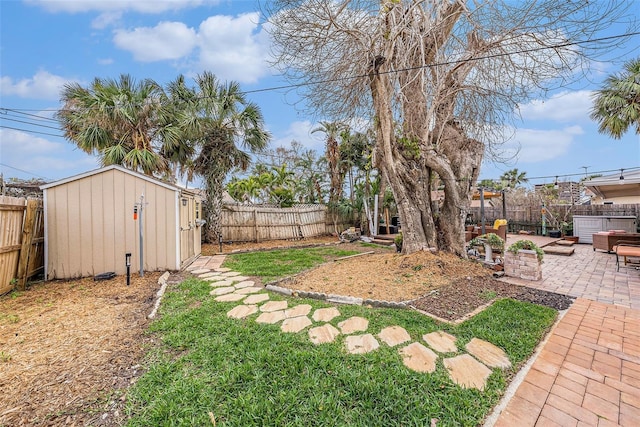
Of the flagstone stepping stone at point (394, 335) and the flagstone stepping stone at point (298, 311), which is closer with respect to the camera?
the flagstone stepping stone at point (394, 335)

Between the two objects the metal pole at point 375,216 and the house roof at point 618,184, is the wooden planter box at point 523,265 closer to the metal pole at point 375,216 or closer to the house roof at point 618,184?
the house roof at point 618,184

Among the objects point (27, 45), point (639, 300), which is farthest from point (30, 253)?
point (639, 300)

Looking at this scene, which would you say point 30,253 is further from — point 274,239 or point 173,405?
point 274,239

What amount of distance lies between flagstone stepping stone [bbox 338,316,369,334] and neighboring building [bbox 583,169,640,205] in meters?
7.21

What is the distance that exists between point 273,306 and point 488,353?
2501 millimetres

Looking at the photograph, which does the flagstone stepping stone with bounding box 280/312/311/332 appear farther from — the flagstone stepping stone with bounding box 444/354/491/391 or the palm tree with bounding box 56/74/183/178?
the palm tree with bounding box 56/74/183/178

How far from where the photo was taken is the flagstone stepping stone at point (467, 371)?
6.56ft

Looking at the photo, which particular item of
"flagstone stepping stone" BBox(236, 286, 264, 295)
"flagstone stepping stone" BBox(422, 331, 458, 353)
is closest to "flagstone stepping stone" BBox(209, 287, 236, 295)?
"flagstone stepping stone" BBox(236, 286, 264, 295)

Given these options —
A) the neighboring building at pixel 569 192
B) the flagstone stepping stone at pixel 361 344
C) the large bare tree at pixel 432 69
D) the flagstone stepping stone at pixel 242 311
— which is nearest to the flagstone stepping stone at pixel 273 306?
the flagstone stepping stone at pixel 242 311

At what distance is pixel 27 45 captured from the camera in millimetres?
7438

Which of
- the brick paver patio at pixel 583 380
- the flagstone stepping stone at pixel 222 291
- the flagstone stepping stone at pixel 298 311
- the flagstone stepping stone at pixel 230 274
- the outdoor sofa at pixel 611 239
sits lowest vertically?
the brick paver patio at pixel 583 380

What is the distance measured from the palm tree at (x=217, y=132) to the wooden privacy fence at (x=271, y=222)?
67 centimetres

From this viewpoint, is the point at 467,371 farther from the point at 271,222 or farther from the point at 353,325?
the point at 271,222

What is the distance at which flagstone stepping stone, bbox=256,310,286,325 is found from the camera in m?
3.10
